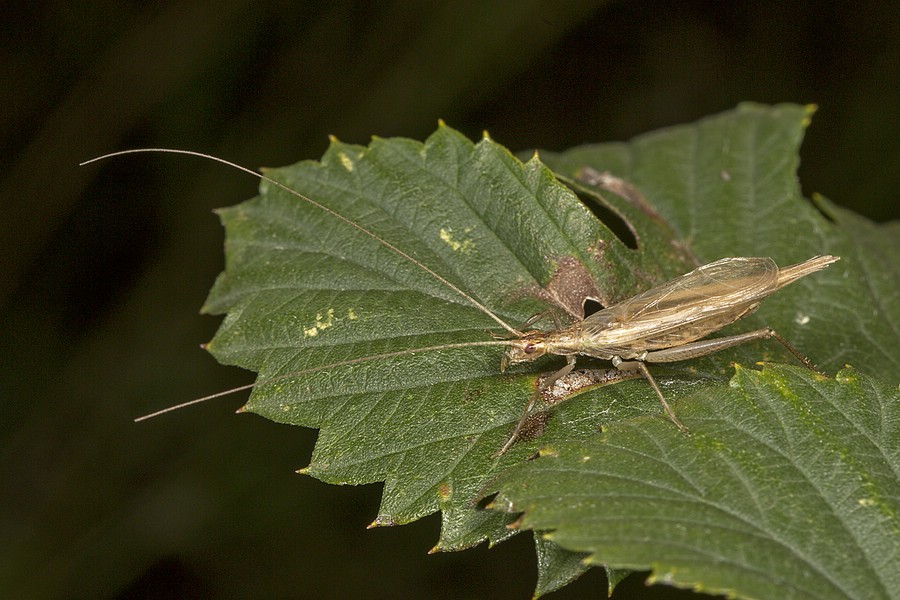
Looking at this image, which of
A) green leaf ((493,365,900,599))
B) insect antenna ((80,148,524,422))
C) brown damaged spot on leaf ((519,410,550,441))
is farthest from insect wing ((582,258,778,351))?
green leaf ((493,365,900,599))

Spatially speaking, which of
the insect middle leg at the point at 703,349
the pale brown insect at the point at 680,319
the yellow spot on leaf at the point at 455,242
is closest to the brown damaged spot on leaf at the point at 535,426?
the pale brown insect at the point at 680,319

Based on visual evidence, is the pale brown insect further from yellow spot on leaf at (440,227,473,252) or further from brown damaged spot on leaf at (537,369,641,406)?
yellow spot on leaf at (440,227,473,252)

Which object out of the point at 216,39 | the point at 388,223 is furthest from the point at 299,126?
the point at 388,223

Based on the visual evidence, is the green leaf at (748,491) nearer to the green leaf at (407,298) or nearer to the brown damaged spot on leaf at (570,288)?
the green leaf at (407,298)

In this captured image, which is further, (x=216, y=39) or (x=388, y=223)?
(x=216, y=39)

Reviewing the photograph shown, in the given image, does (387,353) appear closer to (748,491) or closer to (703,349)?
(703,349)

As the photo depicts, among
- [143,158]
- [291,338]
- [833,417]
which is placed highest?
[143,158]

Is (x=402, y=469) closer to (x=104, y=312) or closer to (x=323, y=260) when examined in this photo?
(x=323, y=260)

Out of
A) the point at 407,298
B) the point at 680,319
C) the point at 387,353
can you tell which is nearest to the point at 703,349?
the point at 680,319
